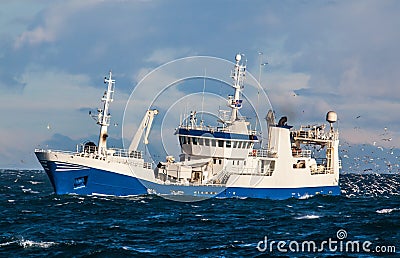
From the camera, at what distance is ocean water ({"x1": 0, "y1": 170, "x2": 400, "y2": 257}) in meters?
31.8

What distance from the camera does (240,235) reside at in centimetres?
3756

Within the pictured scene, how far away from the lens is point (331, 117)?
83.5 meters

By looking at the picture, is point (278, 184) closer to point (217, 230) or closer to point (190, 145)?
point (190, 145)

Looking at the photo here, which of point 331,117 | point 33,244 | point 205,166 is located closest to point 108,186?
point 205,166

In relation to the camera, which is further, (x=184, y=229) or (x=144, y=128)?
(x=144, y=128)

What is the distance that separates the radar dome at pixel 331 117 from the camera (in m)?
83.5

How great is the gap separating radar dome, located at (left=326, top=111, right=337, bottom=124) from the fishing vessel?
5637 mm

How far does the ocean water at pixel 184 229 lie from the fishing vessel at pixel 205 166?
2.03 metres

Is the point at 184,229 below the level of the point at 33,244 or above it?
above

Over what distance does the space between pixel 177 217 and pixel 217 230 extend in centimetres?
731

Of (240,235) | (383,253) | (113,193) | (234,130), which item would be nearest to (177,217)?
(240,235)

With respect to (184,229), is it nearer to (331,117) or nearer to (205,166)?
(205,166)

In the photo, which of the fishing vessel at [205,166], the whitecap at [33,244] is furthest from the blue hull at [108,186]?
the whitecap at [33,244]

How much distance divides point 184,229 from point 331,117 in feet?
158
